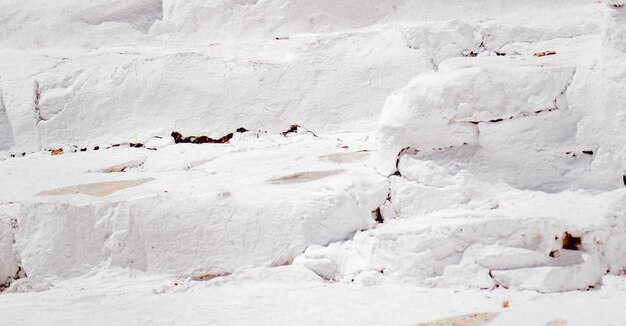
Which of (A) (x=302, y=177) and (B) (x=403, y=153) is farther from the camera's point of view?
(A) (x=302, y=177)

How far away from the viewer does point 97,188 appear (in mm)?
4133

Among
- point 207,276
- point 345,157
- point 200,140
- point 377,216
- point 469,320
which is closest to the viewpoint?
point 469,320

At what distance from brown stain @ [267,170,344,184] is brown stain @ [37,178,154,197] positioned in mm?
728

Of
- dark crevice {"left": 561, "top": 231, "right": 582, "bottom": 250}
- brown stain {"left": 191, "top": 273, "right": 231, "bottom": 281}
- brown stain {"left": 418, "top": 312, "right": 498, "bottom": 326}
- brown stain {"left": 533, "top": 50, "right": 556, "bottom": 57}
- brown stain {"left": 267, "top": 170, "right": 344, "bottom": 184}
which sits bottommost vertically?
brown stain {"left": 418, "top": 312, "right": 498, "bottom": 326}

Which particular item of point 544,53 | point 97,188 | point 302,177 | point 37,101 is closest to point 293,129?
point 302,177

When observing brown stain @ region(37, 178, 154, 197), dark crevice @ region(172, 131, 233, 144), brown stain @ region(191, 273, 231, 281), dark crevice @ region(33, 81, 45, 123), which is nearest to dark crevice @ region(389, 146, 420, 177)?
brown stain @ region(191, 273, 231, 281)

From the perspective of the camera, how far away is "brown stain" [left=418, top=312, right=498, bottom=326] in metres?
2.87

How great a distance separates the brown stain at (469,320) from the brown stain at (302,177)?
134cm

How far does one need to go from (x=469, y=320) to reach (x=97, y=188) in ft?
7.10

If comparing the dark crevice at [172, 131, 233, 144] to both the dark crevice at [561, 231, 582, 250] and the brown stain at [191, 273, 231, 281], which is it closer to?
the brown stain at [191, 273, 231, 281]

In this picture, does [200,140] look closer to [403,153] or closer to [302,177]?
[302,177]

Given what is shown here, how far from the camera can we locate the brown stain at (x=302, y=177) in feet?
13.4

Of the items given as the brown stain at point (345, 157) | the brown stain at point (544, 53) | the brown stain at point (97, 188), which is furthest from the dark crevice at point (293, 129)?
the brown stain at point (544, 53)

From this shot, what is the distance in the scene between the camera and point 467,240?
3.37 metres
